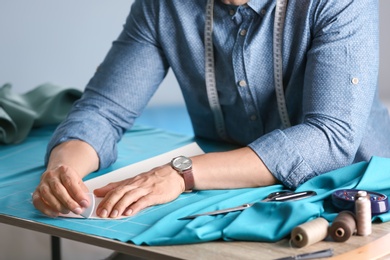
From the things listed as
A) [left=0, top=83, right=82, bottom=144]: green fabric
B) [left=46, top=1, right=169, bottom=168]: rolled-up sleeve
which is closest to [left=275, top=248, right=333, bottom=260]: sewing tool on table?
[left=46, top=1, right=169, bottom=168]: rolled-up sleeve

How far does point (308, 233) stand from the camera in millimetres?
1682

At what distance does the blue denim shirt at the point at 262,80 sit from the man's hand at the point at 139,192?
8.7 inches

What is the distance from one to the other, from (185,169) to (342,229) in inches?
19.3

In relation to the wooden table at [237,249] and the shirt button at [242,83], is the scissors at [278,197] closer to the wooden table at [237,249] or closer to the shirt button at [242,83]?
the wooden table at [237,249]

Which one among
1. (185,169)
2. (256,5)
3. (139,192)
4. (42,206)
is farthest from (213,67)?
(42,206)

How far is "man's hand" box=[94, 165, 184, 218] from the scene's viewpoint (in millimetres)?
1960

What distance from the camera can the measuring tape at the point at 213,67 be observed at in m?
2.31

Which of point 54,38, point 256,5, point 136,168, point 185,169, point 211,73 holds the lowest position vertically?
point 54,38

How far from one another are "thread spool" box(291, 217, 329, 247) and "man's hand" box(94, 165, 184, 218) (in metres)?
0.42

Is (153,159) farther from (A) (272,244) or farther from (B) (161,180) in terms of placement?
(A) (272,244)

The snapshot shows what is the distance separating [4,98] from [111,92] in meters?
0.77

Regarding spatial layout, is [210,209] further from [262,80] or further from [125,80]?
[125,80]

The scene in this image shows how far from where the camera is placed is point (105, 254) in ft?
10.5

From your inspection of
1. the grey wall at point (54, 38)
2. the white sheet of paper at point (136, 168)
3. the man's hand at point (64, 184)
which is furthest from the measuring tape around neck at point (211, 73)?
the grey wall at point (54, 38)
